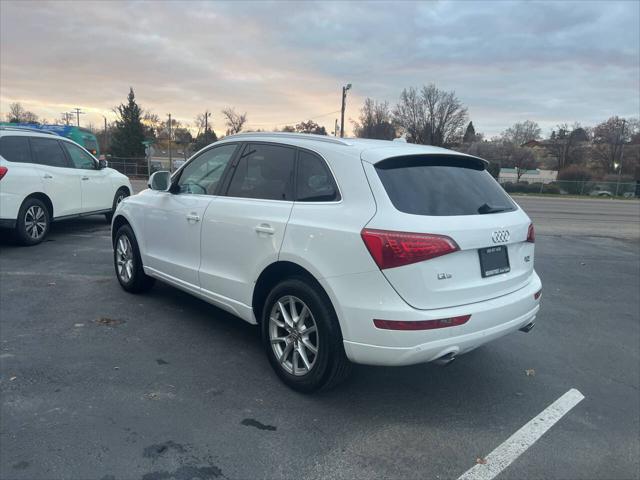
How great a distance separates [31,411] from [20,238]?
5782 millimetres

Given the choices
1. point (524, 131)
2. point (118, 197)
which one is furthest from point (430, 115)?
point (118, 197)

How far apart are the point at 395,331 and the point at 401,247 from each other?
0.50 meters

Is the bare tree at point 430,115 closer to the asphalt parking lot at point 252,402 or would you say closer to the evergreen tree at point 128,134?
the evergreen tree at point 128,134

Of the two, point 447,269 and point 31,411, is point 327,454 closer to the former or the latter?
point 447,269

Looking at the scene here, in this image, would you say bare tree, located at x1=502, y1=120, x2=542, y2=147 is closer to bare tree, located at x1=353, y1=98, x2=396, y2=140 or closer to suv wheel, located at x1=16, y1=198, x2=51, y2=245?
bare tree, located at x1=353, y1=98, x2=396, y2=140

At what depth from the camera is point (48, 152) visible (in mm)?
8562

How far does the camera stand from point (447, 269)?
300 cm

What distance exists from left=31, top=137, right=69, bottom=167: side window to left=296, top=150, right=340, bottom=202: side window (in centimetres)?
657

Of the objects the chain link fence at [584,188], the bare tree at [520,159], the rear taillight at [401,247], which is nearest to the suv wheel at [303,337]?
the rear taillight at [401,247]

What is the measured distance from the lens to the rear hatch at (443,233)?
291 centimetres

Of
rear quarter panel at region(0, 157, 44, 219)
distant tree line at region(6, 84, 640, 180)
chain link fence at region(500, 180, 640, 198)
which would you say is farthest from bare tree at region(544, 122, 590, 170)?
rear quarter panel at region(0, 157, 44, 219)

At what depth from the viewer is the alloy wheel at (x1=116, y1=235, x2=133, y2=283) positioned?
5562 mm

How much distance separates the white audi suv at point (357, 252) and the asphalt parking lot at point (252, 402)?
44 centimetres

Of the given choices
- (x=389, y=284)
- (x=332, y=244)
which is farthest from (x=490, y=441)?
(x=332, y=244)
